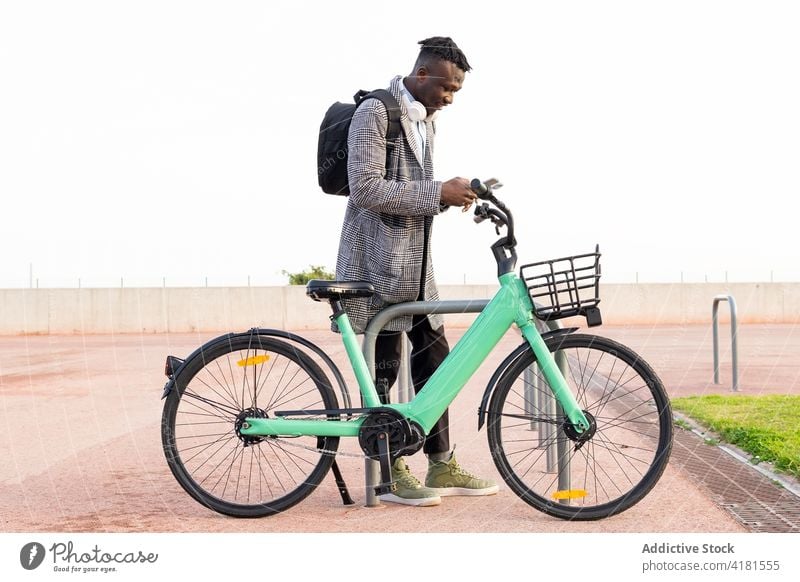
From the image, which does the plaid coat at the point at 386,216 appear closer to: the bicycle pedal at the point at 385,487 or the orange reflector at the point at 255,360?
the orange reflector at the point at 255,360

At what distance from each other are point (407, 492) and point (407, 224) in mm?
1304

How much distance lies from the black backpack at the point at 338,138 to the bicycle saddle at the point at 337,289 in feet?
1.58

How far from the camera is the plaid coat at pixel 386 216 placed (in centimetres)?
439

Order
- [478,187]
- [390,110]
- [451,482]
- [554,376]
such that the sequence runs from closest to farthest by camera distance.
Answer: [478,187] < [554,376] < [390,110] < [451,482]

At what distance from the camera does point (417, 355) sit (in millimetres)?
4809

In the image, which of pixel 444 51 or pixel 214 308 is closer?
pixel 444 51

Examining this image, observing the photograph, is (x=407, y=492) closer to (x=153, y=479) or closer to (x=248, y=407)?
(x=248, y=407)

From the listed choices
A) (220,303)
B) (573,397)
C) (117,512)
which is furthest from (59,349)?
(573,397)

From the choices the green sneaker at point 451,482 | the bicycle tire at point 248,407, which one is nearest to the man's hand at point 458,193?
the bicycle tire at point 248,407

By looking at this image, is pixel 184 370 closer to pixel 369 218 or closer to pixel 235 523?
pixel 235 523

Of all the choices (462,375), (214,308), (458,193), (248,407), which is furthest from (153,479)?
(214,308)

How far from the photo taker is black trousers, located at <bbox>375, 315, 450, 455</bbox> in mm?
4754

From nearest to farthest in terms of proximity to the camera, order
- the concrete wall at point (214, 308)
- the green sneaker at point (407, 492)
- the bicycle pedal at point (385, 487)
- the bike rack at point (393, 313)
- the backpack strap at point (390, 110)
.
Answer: the bicycle pedal at point (385, 487) → the backpack strap at point (390, 110) → the bike rack at point (393, 313) → the green sneaker at point (407, 492) → the concrete wall at point (214, 308)

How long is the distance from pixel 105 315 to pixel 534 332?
76.1 ft
